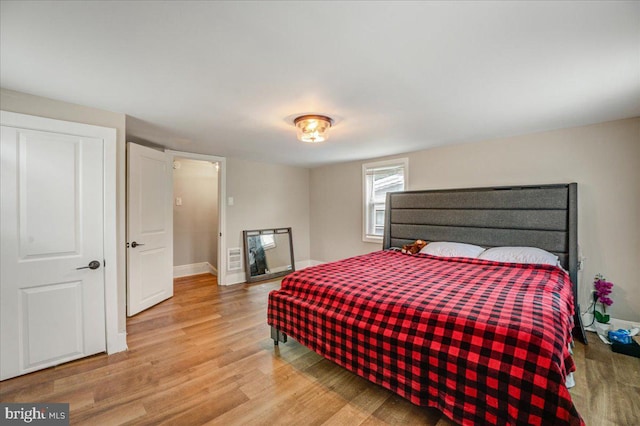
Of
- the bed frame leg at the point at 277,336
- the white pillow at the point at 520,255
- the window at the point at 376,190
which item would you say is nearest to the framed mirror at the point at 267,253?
the window at the point at 376,190

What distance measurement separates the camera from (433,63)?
5.52 ft

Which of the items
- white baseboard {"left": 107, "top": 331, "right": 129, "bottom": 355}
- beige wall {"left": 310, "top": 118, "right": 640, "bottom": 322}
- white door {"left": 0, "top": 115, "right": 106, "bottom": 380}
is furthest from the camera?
beige wall {"left": 310, "top": 118, "right": 640, "bottom": 322}

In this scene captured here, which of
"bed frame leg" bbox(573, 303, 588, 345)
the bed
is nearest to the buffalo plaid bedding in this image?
the bed

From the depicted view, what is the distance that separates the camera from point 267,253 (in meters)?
5.10

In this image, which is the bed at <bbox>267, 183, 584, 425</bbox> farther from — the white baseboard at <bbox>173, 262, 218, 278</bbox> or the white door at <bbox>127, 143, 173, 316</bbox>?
the white baseboard at <bbox>173, 262, 218, 278</bbox>

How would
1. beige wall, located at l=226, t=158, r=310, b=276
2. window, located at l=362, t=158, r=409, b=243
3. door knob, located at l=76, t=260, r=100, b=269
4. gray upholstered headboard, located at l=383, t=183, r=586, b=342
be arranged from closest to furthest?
door knob, located at l=76, t=260, r=100, b=269
gray upholstered headboard, located at l=383, t=183, r=586, b=342
window, located at l=362, t=158, r=409, b=243
beige wall, located at l=226, t=158, r=310, b=276

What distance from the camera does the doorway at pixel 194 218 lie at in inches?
203

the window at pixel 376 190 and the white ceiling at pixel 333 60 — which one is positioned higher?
the white ceiling at pixel 333 60

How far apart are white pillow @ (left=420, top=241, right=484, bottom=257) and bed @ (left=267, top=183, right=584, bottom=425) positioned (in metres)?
0.12

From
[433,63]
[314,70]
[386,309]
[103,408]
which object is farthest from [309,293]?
[433,63]

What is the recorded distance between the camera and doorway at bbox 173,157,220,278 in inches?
203

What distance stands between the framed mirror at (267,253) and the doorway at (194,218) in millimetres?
794

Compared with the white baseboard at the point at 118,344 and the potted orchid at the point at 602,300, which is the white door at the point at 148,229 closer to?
the white baseboard at the point at 118,344

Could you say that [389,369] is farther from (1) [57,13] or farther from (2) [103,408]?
(1) [57,13]
